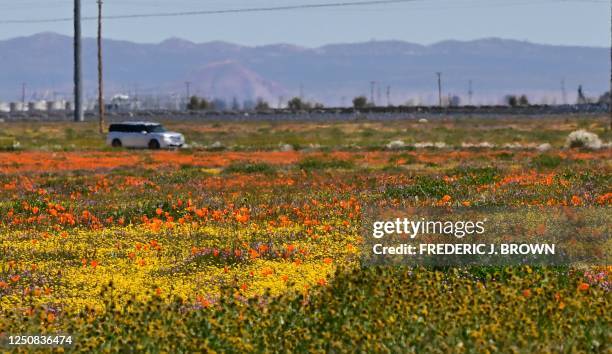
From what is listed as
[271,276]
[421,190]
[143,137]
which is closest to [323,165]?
[421,190]

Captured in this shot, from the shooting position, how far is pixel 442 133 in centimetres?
9544

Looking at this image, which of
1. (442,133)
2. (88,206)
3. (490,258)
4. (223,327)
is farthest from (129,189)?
(442,133)

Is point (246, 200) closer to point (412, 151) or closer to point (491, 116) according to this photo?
point (412, 151)

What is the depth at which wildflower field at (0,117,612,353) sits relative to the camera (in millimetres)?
9430

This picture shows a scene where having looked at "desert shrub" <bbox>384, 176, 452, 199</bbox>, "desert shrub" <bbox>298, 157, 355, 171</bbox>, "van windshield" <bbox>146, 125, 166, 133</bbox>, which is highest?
"van windshield" <bbox>146, 125, 166, 133</bbox>

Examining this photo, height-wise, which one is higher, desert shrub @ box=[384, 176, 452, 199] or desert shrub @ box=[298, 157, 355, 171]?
desert shrub @ box=[384, 176, 452, 199]

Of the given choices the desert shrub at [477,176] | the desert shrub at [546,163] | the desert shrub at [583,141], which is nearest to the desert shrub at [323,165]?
the desert shrub at [477,176]

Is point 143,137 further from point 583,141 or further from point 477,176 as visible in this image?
point 477,176

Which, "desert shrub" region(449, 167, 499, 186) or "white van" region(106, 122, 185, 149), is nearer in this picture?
"desert shrub" region(449, 167, 499, 186)

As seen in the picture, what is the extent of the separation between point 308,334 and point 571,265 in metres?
5.48

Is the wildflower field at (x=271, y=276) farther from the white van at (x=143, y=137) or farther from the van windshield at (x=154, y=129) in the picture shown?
the van windshield at (x=154, y=129)

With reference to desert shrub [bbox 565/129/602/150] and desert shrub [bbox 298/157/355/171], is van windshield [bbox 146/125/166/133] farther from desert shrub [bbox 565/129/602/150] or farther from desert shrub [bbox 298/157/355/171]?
desert shrub [bbox 298/157/355/171]

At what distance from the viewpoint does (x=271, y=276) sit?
13711mm

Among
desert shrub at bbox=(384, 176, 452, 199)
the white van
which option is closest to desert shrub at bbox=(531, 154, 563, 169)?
desert shrub at bbox=(384, 176, 452, 199)
